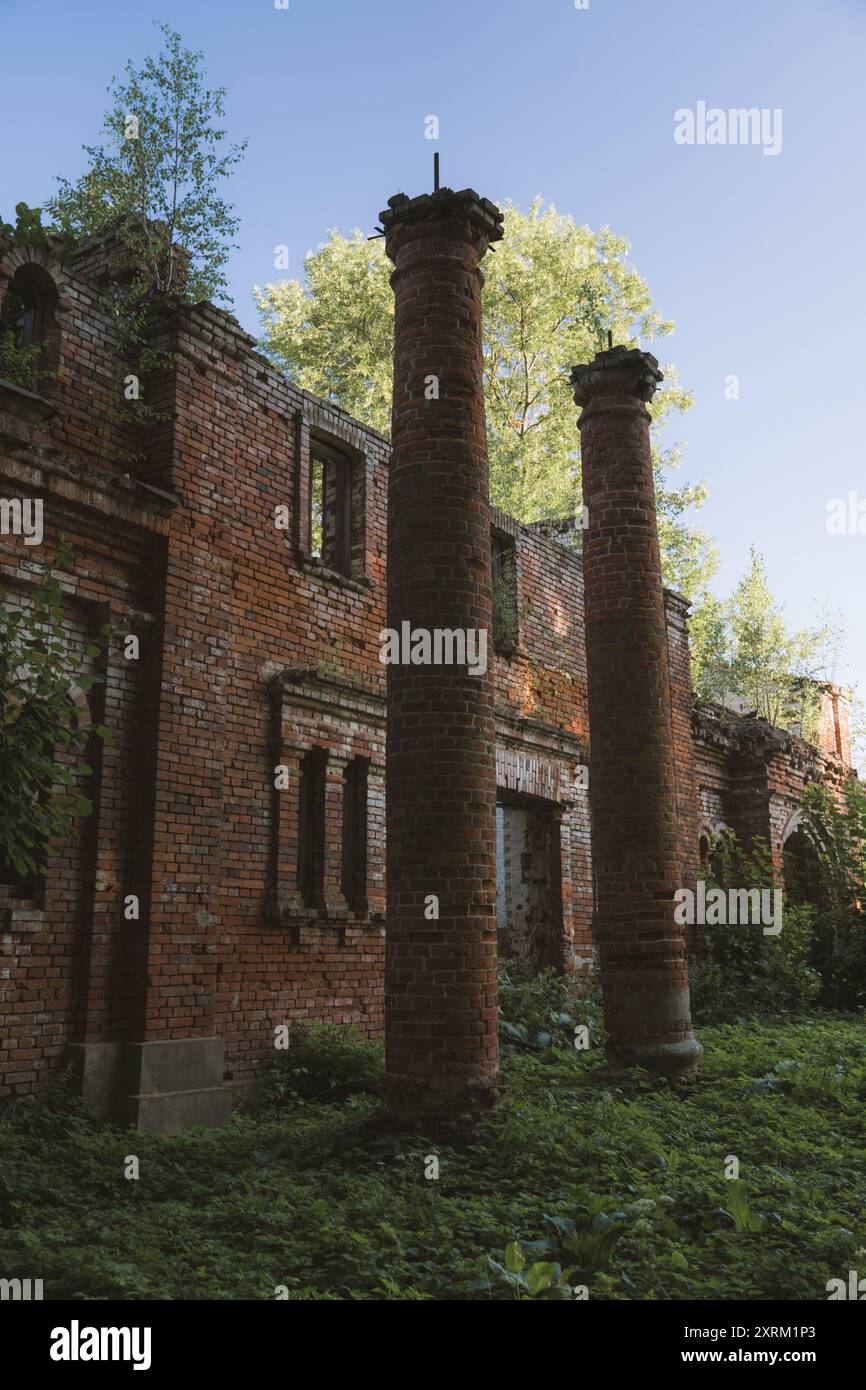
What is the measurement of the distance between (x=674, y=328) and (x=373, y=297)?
7.72 meters

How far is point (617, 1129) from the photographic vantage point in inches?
271

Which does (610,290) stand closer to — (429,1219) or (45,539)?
(45,539)

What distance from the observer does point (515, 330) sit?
2512 cm

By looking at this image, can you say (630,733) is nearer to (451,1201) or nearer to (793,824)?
A: (451,1201)

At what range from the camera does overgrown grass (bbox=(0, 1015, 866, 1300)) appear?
14.9 feet

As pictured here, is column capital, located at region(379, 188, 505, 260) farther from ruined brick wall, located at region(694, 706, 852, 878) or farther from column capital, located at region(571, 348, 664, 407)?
ruined brick wall, located at region(694, 706, 852, 878)

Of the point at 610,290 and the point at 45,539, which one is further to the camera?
the point at 610,290

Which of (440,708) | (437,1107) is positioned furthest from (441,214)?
(437,1107)

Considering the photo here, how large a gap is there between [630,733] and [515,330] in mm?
17847

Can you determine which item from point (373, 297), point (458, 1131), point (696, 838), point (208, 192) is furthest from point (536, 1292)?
point (373, 297)

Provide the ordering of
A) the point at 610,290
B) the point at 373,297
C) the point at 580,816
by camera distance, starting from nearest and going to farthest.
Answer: the point at 580,816 < the point at 373,297 < the point at 610,290

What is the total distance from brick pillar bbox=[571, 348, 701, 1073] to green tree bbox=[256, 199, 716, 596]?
42.3 feet

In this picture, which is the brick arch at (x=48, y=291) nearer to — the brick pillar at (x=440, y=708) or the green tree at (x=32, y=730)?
the brick pillar at (x=440, y=708)

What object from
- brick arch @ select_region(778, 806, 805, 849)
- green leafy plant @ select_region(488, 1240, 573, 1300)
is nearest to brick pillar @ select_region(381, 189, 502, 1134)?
green leafy plant @ select_region(488, 1240, 573, 1300)
